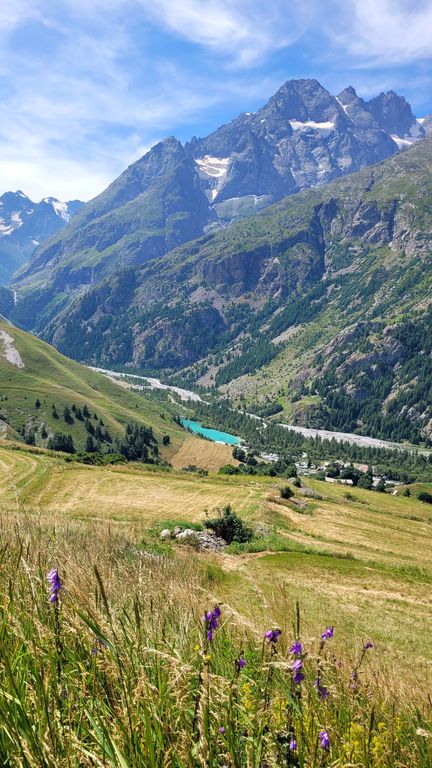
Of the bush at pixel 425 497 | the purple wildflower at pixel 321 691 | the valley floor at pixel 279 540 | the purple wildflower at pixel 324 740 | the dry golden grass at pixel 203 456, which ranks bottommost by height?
the bush at pixel 425 497

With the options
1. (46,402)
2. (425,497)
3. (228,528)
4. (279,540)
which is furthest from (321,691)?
(46,402)

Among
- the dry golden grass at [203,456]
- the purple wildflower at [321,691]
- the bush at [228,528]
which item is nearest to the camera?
the purple wildflower at [321,691]

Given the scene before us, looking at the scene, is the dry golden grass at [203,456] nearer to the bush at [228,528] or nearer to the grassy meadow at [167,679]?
the bush at [228,528]

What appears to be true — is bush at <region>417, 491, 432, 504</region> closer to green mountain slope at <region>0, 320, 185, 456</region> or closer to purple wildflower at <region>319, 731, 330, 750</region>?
green mountain slope at <region>0, 320, 185, 456</region>

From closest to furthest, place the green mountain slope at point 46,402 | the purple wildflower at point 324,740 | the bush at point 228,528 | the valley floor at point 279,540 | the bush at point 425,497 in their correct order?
the purple wildflower at point 324,740, the valley floor at point 279,540, the bush at point 228,528, the bush at point 425,497, the green mountain slope at point 46,402

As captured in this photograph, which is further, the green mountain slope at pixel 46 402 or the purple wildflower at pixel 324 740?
the green mountain slope at pixel 46 402

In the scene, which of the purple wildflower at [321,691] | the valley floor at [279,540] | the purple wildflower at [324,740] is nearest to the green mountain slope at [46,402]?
the valley floor at [279,540]

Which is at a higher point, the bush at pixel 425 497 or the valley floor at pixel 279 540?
the valley floor at pixel 279 540

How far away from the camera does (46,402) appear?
14200 centimetres

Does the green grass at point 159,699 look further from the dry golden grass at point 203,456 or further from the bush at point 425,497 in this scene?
the dry golden grass at point 203,456

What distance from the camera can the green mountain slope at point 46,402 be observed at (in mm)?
130800

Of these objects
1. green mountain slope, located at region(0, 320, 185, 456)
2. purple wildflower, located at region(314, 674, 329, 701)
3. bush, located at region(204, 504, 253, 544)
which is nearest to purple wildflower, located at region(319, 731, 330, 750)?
purple wildflower, located at region(314, 674, 329, 701)

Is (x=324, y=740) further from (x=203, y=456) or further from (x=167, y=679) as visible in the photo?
(x=203, y=456)

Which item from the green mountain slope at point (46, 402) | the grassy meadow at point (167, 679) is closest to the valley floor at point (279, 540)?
the grassy meadow at point (167, 679)
